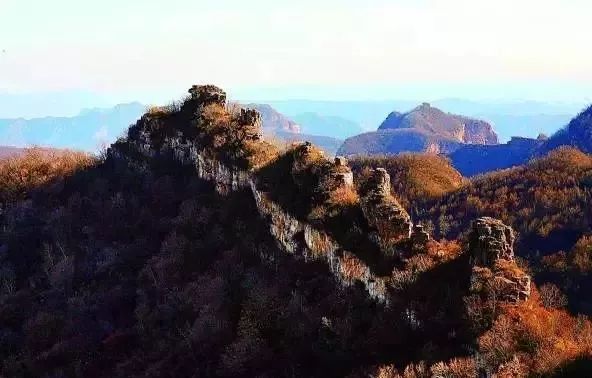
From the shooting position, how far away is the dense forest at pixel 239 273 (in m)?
30.7

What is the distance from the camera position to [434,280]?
33.7 m

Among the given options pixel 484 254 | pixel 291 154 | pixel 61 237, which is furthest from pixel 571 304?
pixel 61 237

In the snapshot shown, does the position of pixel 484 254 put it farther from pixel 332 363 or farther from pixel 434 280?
pixel 332 363

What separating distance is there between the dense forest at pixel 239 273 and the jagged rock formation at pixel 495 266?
96 millimetres

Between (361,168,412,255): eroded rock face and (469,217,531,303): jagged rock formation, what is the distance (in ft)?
13.4

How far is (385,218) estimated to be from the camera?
37.6 metres

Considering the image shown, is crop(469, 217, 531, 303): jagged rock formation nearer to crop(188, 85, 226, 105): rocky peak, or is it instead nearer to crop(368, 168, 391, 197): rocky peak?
crop(368, 168, 391, 197): rocky peak

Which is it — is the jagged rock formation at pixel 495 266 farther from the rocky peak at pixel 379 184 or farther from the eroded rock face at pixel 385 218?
the rocky peak at pixel 379 184

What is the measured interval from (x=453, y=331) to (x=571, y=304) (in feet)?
172

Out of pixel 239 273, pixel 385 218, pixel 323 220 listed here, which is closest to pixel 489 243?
pixel 385 218

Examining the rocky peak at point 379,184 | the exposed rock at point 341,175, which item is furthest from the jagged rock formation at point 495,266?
the exposed rock at point 341,175

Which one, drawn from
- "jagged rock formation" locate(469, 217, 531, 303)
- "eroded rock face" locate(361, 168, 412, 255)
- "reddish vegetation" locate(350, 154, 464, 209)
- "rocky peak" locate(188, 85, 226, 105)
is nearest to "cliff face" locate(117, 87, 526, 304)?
"eroded rock face" locate(361, 168, 412, 255)

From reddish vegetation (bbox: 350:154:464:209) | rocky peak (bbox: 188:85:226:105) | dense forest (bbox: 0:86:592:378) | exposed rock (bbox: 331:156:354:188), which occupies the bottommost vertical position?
reddish vegetation (bbox: 350:154:464:209)

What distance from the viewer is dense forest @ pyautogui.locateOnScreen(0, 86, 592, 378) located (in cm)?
3067
